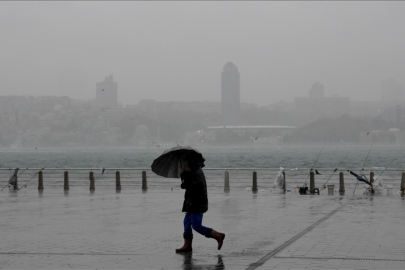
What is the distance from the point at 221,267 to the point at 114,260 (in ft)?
5.39

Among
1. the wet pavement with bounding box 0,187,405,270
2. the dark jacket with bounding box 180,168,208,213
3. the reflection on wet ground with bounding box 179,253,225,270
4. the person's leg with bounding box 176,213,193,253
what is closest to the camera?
the reflection on wet ground with bounding box 179,253,225,270

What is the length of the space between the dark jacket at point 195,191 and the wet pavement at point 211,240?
72 centimetres

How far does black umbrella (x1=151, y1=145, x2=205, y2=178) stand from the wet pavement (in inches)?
49.0

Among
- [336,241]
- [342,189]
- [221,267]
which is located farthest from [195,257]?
[342,189]

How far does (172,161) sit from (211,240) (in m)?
1.90

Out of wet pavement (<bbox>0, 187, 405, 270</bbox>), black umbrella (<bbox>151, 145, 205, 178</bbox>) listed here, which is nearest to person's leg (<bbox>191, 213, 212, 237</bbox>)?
wet pavement (<bbox>0, 187, 405, 270</bbox>)

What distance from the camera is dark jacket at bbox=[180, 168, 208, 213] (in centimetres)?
1113

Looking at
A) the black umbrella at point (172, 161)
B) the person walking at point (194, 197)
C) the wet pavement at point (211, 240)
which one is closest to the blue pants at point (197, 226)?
the person walking at point (194, 197)

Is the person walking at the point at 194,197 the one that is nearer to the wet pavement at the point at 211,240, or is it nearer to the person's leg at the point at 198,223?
the person's leg at the point at 198,223

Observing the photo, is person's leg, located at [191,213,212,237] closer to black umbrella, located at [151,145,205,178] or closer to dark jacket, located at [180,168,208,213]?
dark jacket, located at [180,168,208,213]

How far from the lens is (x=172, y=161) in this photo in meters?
11.7

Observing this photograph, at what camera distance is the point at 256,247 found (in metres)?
11.7

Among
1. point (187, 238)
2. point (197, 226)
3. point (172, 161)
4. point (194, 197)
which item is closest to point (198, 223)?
point (197, 226)

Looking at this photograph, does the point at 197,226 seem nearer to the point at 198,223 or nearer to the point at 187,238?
the point at 198,223
